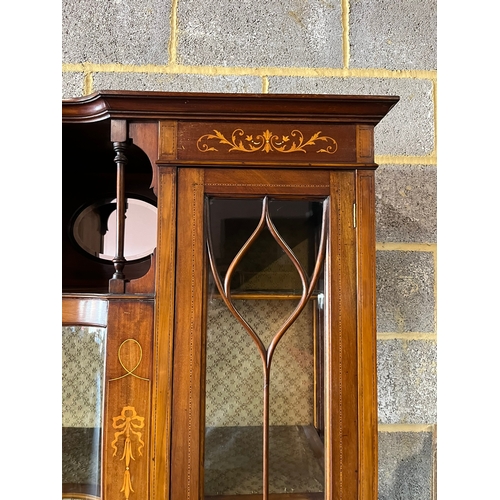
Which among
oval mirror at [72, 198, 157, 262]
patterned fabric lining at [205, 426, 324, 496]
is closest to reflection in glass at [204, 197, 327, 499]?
patterned fabric lining at [205, 426, 324, 496]

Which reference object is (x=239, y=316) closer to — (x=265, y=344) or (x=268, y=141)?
(x=265, y=344)

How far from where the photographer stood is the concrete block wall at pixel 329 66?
1.23 meters

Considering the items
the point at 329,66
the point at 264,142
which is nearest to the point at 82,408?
the point at 264,142

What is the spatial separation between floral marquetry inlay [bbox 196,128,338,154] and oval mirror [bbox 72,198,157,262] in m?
0.38

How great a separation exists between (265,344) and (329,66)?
2.67 ft

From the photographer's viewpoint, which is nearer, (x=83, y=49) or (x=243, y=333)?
(x=243, y=333)

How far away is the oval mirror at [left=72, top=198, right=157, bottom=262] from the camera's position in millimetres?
1162

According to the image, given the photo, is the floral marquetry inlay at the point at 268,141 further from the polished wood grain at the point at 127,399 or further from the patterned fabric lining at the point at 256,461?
the patterned fabric lining at the point at 256,461

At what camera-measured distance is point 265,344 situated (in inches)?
32.9
